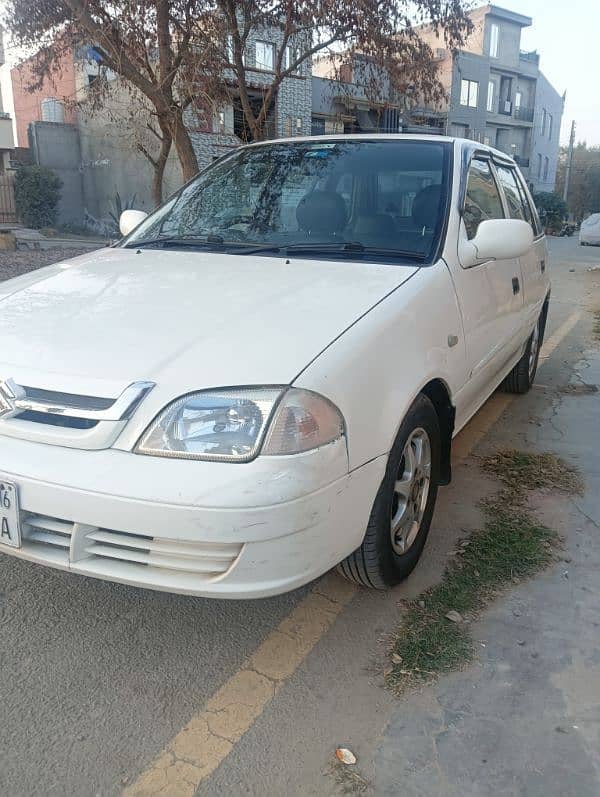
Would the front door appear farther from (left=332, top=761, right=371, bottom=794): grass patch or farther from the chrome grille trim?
(left=332, top=761, right=371, bottom=794): grass patch

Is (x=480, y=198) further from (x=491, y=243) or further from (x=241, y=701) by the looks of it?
(x=241, y=701)

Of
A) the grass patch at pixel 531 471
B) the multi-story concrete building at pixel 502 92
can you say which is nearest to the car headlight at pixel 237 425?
the grass patch at pixel 531 471

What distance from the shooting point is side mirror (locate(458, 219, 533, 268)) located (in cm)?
308

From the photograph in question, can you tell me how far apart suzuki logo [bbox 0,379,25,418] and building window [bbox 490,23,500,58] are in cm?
4751

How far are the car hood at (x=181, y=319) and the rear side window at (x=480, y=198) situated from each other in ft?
2.62

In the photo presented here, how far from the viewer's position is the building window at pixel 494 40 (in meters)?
42.5

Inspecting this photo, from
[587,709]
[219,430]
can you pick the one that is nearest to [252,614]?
[219,430]

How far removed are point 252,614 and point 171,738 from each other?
Result: 0.65m

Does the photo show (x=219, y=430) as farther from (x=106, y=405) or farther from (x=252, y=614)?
(x=252, y=614)

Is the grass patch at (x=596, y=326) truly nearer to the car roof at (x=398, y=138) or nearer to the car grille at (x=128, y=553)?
the car roof at (x=398, y=138)

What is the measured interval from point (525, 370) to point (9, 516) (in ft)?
14.1

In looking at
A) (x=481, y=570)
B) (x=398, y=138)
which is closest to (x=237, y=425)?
(x=481, y=570)

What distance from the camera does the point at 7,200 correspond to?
74.7 feet

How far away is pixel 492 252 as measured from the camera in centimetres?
312
